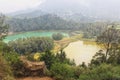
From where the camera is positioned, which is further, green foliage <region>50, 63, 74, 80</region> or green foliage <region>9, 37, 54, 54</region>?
green foliage <region>9, 37, 54, 54</region>

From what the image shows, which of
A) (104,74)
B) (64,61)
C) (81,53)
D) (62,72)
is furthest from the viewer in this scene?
(81,53)

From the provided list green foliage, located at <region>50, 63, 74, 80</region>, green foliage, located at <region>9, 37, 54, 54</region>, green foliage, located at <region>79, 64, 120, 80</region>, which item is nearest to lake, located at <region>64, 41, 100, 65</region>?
green foliage, located at <region>9, 37, 54, 54</region>

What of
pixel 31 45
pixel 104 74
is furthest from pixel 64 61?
pixel 31 45

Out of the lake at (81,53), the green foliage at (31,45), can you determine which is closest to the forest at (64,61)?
the green foliage at (31,45)

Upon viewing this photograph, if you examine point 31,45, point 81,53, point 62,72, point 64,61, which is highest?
point 62,72

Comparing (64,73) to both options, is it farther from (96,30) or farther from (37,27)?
(37,27)

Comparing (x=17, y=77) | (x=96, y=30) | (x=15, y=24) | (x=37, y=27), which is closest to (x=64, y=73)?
(x=17, y=77)

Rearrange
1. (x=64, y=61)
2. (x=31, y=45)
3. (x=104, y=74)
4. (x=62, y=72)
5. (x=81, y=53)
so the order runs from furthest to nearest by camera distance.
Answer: (x=31, y=45) → (x=81, y=53) → (x=64, y=61) → (x=62, y=72) → (x=104, y=74)

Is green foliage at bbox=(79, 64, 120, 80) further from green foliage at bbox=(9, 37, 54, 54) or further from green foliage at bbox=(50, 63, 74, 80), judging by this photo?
green foliage at bbox=(9, 37, 54, 54)

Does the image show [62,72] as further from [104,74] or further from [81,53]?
[81,53]
